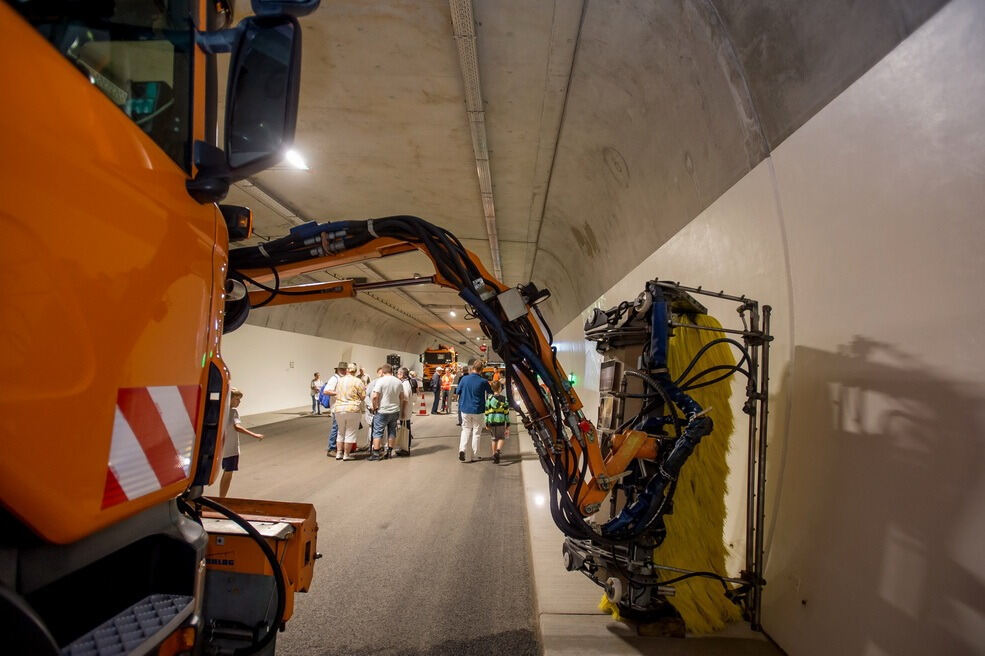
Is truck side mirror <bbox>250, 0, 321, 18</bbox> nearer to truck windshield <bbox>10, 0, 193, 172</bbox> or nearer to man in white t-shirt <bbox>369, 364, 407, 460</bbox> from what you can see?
truck windshield <bbox>10, 0, 193, 172</bbox>

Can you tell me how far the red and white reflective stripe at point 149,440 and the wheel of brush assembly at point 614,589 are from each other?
8.21ft

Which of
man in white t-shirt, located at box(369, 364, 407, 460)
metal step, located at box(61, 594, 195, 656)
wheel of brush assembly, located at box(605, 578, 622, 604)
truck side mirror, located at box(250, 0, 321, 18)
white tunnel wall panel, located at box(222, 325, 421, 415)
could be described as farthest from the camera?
white tunnel wall panel, located at box(222, 325, 421, 415)

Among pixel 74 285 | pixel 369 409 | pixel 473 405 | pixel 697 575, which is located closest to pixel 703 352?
pixel 697 575

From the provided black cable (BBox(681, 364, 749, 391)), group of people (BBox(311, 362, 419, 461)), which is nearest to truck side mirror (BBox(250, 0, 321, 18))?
black cable (BBox(681, 364, 749, 391))

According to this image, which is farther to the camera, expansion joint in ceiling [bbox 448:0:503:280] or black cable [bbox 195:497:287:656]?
expansion joint in ceiling [bbox 448:0:503:280]

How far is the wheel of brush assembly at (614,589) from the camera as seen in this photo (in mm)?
2910

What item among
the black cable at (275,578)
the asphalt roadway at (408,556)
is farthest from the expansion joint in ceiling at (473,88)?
the asphalt roadway at (408,556)

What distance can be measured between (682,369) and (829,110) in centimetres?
175

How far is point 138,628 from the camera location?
1.23 m

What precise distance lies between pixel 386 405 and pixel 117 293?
28.6 ft

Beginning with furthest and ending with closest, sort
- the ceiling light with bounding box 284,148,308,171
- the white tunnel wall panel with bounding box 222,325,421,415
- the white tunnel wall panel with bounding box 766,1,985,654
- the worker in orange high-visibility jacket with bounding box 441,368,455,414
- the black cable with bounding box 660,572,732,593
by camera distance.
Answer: the worker in orange high-visibility jacket with bounding box 441,368,455,414
the white tunnel wall panel with bounding box 222,325,421,415
the ceiling light with bounding box 284,148,308,171
the black cable with bounding box 660,572,732,593
the white tunnel wall panel with bounding box 766,1,985,654

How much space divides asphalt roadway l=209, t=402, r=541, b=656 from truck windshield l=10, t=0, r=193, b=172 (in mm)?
3158

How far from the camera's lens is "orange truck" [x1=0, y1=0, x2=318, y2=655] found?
94 centimetres

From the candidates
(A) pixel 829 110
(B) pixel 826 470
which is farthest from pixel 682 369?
(A) pixel 829 110
